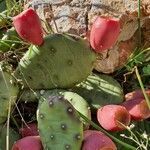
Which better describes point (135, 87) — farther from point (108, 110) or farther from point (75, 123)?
point (75, 123)

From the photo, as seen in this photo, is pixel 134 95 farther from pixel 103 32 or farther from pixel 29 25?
pixel 29 25

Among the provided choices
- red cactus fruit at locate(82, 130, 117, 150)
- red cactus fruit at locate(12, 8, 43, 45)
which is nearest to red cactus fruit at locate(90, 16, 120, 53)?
red cactus fruit at locate(12, 8, 43, 45)

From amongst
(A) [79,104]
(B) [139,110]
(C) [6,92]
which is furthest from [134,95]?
(C) [6,92]

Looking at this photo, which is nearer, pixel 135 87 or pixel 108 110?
pixel 108 110

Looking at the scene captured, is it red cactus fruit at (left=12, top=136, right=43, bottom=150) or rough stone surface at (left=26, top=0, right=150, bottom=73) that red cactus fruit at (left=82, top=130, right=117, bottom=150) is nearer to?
red cactus fruit at (left=12, top=136, right=43, bottom=150)

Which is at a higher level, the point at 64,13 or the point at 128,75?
the point at 64,13

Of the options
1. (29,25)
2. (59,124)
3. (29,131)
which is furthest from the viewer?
(29,131)

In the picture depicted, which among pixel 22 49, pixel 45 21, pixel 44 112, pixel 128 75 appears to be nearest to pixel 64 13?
pixel 45 21
